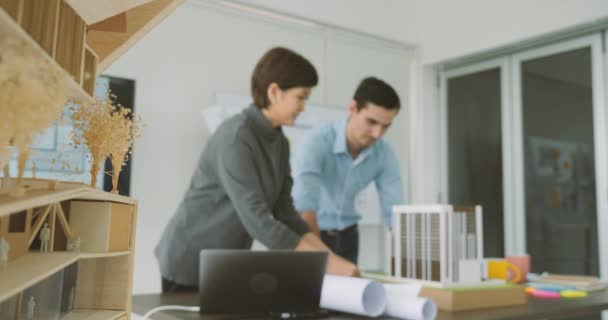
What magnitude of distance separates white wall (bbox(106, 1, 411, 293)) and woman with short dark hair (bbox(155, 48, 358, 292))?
4.01ft

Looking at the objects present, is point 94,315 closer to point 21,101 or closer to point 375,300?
point 21,101

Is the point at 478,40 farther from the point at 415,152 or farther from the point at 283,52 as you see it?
the point at 283,52

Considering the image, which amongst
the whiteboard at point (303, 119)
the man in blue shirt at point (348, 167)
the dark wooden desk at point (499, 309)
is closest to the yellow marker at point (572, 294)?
the dark wooden desk at point (499, 309)

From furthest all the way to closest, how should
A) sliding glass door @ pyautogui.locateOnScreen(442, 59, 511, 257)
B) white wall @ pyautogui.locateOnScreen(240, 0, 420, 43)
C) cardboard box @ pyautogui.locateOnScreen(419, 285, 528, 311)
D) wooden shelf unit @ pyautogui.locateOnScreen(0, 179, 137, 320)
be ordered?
sliding glass door @ pyautogui.locateOnScreen(442, 59, 511, 257) → white wall @ pyautogui.locateOnScreen(240, 0, 420, 43) → cardboard box @ pyautogui.locateOnScreen(419, 285, 528, 311) → wooden shelf unit @ pyautogui.locateOnScreen(0, 179, 137, 320)

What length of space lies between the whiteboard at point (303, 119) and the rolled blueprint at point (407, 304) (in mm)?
1907

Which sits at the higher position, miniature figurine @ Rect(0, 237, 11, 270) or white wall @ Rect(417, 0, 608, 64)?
white wall @ Rect(417, 0, 608, 64)

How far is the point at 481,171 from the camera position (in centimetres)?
402

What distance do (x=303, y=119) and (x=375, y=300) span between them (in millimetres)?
2336

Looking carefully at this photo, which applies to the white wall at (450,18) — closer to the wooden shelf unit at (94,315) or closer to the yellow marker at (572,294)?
the yellow marker at (572,294)

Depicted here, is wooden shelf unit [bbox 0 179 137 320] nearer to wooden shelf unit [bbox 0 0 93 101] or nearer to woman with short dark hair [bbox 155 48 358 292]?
wooden shelf unit [bbox 0 0 93 101]

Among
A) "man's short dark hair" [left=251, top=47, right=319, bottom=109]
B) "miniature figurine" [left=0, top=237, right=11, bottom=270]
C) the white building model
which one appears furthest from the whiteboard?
"miniature figurine" [left=0, top=237, right=11, bottom=270]

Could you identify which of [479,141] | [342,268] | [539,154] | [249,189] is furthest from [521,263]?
[479,141]

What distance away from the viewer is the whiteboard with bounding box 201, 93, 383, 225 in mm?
3184

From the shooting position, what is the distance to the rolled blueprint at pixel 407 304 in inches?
50.4
